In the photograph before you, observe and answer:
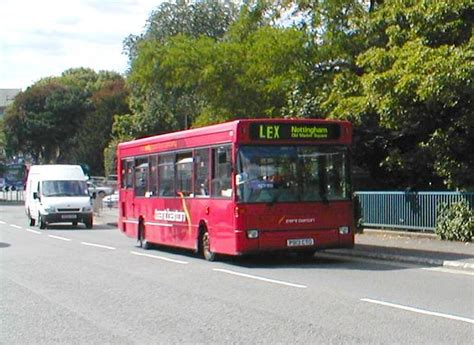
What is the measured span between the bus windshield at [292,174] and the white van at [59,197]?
18250 mm

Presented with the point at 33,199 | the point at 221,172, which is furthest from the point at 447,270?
the point at 33,199

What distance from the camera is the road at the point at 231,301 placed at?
29.9 ft

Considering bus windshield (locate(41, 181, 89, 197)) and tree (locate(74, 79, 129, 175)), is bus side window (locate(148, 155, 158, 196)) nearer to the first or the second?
bus windshield (locate(41, 181, 89, 197))

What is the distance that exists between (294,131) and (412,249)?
14.6ft

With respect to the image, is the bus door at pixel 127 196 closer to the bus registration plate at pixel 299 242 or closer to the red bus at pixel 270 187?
the red bus at pixel 270 187

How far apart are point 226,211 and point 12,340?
297 inches

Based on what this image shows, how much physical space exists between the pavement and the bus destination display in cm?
303

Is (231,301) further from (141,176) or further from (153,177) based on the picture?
(141,176)

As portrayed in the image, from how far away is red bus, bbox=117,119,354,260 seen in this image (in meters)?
15.8

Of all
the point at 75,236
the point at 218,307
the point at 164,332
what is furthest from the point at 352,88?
the point at 164,332

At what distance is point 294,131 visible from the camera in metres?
16.2

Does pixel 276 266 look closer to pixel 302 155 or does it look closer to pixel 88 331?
pixel 302 155

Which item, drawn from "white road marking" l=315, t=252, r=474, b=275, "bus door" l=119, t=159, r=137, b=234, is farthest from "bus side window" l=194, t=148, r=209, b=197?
"bus door" l=119, t=159, r=137, b=234

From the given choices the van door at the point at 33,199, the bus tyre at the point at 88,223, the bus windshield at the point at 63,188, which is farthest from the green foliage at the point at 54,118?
the bus tyre at the point at 88,223
